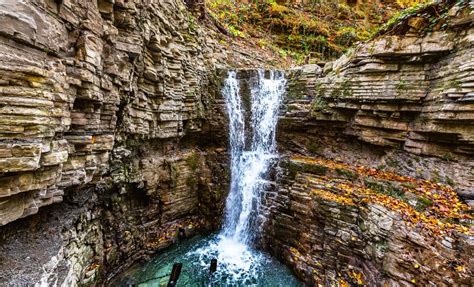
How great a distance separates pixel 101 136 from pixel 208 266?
19.8ft

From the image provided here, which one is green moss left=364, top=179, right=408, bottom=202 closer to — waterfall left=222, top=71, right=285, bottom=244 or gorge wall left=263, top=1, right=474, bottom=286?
gorge wall left=263, top=1, right=474, bottom=286

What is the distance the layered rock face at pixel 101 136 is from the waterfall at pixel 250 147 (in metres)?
0.63

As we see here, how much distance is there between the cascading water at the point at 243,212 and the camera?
7.73 m

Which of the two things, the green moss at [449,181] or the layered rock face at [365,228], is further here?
the green moss at [449,181]

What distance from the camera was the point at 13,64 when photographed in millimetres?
3475

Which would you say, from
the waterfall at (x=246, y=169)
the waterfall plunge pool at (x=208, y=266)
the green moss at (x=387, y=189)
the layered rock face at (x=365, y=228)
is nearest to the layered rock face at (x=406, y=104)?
the layered rock face at (x=365, y=228)

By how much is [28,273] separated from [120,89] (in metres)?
4.81

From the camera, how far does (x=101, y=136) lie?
19.7 feet

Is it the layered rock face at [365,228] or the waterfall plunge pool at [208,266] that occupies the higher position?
the layered rock face at [365,228]

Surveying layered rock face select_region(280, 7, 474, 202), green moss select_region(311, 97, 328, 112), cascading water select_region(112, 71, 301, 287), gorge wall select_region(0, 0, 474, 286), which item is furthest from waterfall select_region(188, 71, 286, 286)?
layered rock face select_region(280, 7, 474, 202)

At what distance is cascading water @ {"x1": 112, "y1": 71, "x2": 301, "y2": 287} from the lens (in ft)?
25.4

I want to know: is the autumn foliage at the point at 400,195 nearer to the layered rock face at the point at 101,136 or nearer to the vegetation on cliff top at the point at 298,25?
the layered rock face at the point at 101,136

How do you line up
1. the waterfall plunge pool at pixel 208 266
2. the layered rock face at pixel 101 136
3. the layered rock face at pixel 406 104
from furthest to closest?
the waterfall plunge pool at pixel 208 266, the layered rock face at pixel 406 104, the layered rock face at pixel 101 136

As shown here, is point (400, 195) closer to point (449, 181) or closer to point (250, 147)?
point (449, 181)
